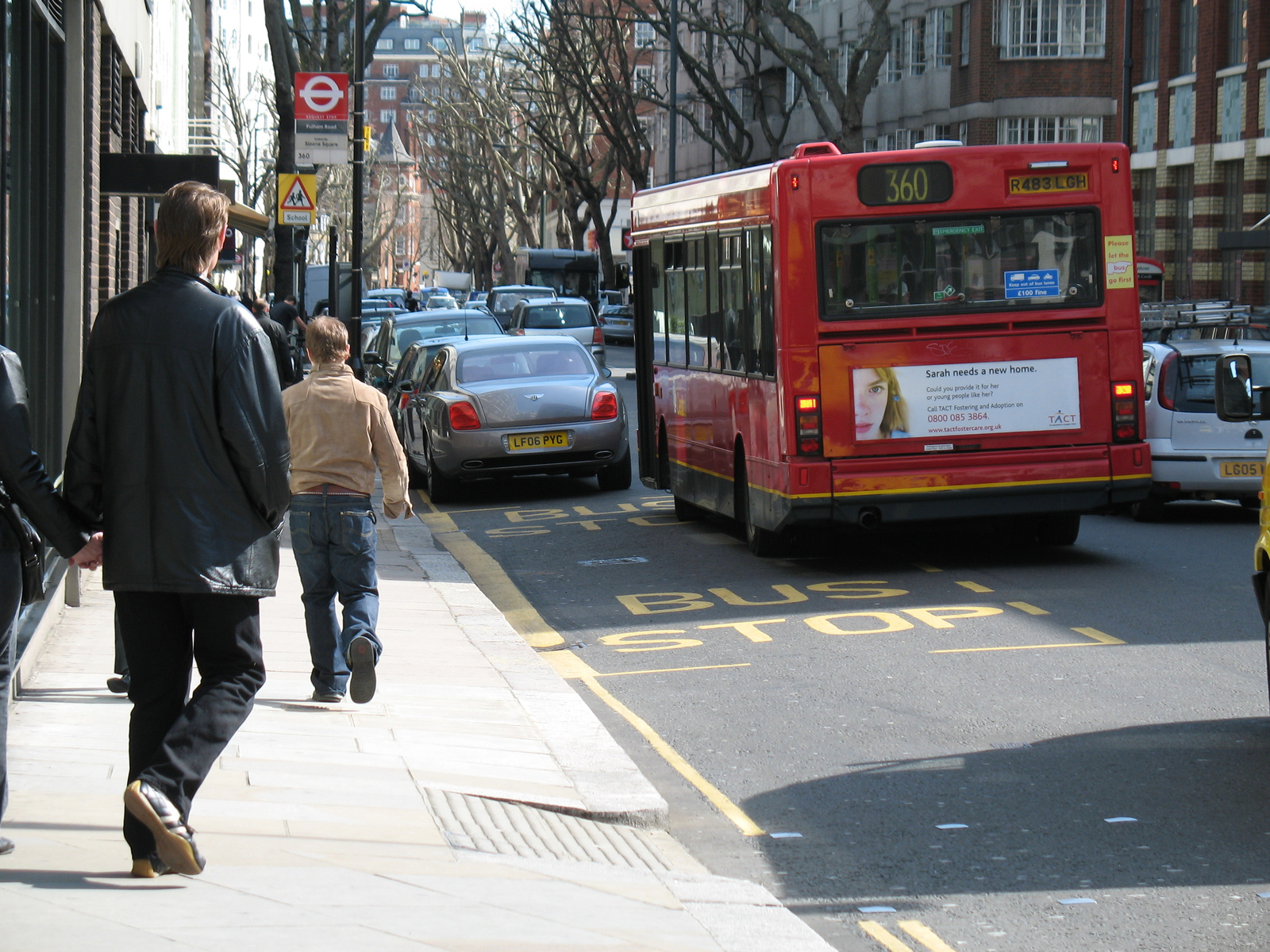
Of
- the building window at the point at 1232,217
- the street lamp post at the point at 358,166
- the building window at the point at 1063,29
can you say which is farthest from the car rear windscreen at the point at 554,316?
the building window at the point at 1063,29

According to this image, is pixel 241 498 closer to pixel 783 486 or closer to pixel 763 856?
pixel 763 856

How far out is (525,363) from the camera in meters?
18.1

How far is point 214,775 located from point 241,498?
164 centimetres

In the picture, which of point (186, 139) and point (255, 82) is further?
point (255, 82)

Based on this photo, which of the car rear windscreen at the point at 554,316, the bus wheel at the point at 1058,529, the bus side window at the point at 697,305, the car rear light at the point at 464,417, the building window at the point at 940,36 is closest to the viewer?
the bus wheel at the point at 1058,529

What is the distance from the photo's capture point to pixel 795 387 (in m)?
11.8

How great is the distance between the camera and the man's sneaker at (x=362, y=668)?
24.4 ft

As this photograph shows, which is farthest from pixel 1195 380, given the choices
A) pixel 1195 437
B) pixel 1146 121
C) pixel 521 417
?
pixel 1146 121

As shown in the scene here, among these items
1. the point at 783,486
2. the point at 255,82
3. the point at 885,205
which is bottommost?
the point at 783,486

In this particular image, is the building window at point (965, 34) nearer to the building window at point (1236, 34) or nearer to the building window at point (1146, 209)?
the building window at point (1146, 209)

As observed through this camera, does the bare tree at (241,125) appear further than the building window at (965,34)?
Yes

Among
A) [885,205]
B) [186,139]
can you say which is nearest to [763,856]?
[885,205]

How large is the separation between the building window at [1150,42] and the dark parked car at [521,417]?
29992 mm

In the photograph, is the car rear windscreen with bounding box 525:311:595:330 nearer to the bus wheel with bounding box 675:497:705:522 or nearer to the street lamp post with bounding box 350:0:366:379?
the street lamp post with bounding box 350:0:366:379
